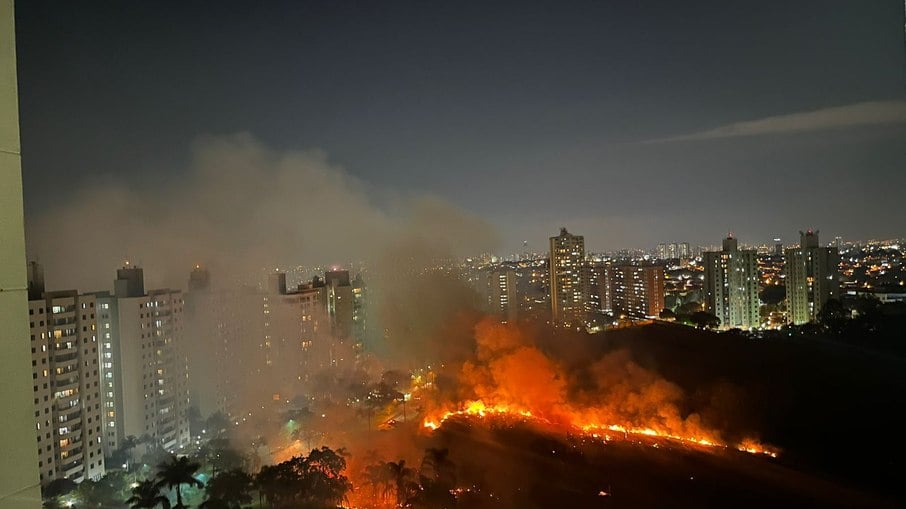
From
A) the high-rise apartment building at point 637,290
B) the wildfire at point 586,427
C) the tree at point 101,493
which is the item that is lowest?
the wildfire at point 586,427

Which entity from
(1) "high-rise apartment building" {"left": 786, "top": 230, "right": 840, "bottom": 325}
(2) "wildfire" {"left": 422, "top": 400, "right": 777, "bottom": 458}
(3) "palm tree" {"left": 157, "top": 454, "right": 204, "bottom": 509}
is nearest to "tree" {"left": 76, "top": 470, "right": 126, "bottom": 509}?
(3) "palm tree" {"left": 157, "top": 454, "right": 204, "bottom": 509}

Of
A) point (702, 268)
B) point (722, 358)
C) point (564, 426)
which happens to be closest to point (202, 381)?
point (564, 426)

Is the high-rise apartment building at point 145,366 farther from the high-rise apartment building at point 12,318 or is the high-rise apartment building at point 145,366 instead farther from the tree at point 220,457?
the high-rise apartment building at point 12,318

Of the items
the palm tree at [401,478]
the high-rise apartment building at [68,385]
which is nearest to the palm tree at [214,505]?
the palm tree at [401,478]

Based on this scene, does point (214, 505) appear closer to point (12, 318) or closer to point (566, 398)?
point (12, 318)

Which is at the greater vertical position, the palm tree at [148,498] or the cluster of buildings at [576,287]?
the cluster of buildings at [576,287]

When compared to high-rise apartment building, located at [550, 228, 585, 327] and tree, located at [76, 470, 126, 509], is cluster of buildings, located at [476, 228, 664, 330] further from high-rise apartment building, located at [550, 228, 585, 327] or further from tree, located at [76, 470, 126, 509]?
tree, located at [76, 470, 126, 509]

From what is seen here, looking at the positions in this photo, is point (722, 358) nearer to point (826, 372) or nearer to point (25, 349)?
point (826, 372)
